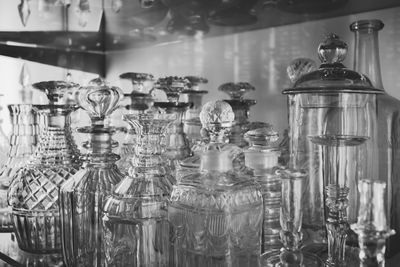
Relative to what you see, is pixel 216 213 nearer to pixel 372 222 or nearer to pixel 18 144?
pixel 372 222

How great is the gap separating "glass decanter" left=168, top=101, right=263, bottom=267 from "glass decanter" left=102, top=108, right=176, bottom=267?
0.03 meters

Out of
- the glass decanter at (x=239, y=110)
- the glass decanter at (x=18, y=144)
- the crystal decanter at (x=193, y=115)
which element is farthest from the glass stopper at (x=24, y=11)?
the glass decanter at (x=239, y=110)

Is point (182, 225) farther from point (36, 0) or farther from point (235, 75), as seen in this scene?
point (36, 0)

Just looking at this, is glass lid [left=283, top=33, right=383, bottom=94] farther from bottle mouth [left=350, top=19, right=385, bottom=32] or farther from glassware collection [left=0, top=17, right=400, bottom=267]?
bottle mouth [left=350, top=19, right=385, bottom=32]

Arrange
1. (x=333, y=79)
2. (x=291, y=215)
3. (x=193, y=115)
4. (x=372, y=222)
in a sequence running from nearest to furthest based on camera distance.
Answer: (x=372, y=222) → (x=291, y=215) → (x=333, y=79) → (x=193, y=115)

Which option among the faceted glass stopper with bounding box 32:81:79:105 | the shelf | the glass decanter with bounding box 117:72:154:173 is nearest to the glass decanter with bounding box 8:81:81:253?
the faceted glass stopper with bounding box 32:81:79:105

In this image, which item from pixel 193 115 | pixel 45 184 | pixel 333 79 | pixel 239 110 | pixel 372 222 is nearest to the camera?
pixel 372 222

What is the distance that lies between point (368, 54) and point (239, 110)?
0.26m

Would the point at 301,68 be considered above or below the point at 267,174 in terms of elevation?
above

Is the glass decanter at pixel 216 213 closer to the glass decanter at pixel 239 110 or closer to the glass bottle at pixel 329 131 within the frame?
the glass bottle at pixel 329 131

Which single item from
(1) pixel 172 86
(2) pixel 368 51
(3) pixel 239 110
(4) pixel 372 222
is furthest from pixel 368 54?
Answer: (4) pixel 372 222

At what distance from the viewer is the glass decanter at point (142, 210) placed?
0.59m

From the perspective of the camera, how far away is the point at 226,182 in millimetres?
550

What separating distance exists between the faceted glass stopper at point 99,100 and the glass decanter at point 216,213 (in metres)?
0.16
